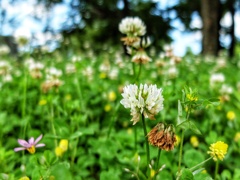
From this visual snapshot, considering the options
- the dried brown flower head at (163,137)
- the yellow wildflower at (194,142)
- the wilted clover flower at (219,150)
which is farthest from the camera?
the yellow wildflower at (194,142)

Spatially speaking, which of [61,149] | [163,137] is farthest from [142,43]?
[163,137]

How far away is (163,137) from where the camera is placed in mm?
812

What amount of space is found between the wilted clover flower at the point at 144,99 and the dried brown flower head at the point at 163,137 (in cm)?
4

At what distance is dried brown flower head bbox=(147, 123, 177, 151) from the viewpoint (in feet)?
2.65

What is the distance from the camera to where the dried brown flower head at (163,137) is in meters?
0.81

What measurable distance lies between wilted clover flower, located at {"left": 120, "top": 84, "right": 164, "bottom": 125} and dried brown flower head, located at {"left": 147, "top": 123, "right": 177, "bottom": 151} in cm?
4

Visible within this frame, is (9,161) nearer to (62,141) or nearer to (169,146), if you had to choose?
(62,141)

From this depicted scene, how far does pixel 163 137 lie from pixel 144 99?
98 mm

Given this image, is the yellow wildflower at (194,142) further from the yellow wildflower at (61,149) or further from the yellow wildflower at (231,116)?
the yellow wildflower at (61,149)

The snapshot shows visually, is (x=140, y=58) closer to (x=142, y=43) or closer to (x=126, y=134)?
(x=142, y=43)

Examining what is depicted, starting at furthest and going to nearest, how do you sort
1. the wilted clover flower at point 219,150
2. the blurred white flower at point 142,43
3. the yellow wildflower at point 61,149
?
the blurred white flower at point 142,43, the yellow wildflower at point 61,149, the wilted clover flower at point 219,150

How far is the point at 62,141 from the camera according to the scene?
1.35 meters

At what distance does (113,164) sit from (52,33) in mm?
10420

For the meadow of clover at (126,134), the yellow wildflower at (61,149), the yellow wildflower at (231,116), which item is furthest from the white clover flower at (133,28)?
the yellow wildflower at (231,116)
